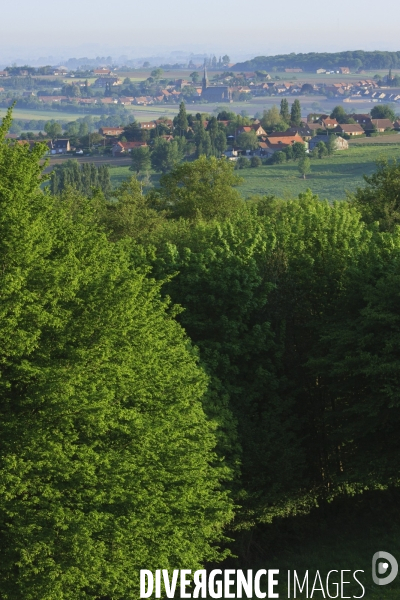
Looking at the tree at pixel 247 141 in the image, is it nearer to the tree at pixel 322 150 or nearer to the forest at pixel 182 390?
the tree at pixel 322 150

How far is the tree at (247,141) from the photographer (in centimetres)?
19438

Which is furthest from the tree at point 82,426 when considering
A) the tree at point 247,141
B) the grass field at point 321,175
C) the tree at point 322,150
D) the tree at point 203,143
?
the tree at point 247,141

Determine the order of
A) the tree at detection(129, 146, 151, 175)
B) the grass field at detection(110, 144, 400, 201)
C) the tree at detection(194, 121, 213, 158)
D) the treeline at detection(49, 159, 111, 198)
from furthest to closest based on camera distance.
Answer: the tree at detection(194, 121, 213, 158) < the tree at detection(129, 146, 151, 175) < the grass field at detection(110, 144, 400, 201) < the treeline at detection(49, 159, 111, 198)

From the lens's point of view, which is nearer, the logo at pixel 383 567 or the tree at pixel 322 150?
the logo at pixel 383 567

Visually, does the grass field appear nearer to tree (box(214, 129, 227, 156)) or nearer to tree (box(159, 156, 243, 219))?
tree (box(214, 129, 227, 156))

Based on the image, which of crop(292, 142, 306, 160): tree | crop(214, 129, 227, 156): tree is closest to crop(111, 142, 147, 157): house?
crop(214, 129, 227, 156): tree

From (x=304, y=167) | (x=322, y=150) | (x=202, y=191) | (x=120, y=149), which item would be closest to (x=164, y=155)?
(x=120, y=149)

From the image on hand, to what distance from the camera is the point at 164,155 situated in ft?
585

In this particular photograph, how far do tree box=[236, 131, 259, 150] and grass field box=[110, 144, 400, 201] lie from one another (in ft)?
93.2

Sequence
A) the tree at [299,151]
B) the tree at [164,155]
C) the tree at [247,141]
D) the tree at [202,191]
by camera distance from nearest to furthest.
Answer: the tree at [202,191] < the tree at [299,151] < the tree at [164,155] < the tree at [247,141]

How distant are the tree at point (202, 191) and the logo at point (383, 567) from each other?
27643 mm

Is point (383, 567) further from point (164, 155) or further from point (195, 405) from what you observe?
point (164, 155)

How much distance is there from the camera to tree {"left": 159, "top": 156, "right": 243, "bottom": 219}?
168ft

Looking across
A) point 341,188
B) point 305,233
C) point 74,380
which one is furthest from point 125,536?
point 341,188
